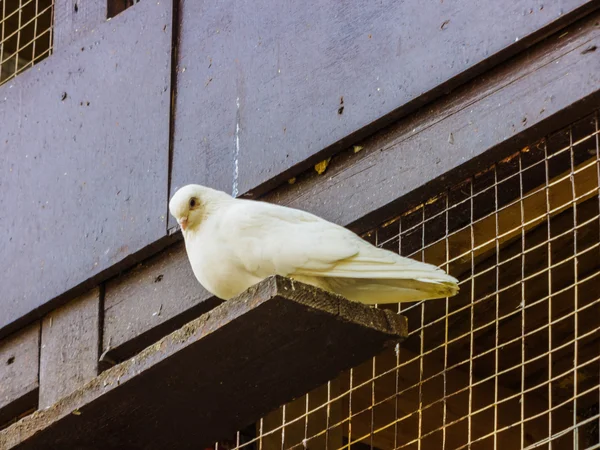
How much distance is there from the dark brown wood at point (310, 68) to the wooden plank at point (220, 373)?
92 cm

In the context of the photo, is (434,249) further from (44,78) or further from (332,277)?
(44,78)

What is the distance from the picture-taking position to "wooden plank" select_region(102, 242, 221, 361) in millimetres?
4766

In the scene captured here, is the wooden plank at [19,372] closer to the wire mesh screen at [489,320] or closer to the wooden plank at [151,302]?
the wooden plank at [151,302]

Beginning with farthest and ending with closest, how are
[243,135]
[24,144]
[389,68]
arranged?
[24,144] → [243,135] → [389,68]

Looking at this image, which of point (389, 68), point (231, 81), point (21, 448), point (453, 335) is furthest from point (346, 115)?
point (453, 335)

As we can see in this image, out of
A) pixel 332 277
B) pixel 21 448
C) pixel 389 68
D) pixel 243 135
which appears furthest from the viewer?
pixel 243 135

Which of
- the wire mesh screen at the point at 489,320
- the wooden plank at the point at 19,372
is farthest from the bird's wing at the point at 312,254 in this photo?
the wooden plank at the point at 19,372

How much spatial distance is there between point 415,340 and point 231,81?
1.77m

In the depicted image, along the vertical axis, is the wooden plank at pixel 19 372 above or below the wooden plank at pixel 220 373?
below

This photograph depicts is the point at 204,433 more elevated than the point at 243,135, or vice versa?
the point at 243,135

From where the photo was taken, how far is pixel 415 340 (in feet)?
19.9

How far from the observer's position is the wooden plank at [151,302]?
4.77m

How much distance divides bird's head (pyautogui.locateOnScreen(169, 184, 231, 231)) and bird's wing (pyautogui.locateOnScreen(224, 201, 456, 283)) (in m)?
0.21

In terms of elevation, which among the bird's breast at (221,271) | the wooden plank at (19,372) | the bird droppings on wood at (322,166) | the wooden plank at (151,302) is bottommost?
the wooden plank at (19,372)
